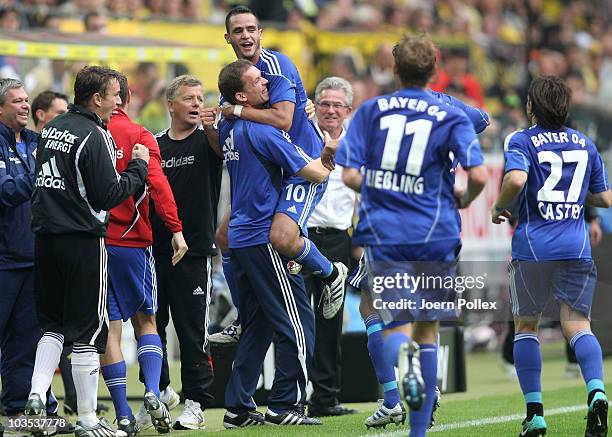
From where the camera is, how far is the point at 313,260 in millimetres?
8055

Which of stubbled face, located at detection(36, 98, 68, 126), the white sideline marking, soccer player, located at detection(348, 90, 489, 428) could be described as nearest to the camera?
soccer player, located at detection(348, 90, 489, 428)

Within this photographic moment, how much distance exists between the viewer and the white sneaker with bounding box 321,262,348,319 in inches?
328

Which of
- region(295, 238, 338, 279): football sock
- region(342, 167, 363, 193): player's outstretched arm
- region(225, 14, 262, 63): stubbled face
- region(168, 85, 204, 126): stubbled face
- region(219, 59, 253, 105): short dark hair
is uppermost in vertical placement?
region(225, 14, 262, 63): stubbled face

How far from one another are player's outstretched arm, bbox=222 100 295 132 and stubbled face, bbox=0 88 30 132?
133 centimetres

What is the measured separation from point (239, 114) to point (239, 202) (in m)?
0.58

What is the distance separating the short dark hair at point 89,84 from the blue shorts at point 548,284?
2.70 metres

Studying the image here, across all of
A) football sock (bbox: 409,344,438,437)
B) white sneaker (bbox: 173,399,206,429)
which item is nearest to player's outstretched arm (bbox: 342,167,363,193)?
football sock (bbox: 409,344,438,437)

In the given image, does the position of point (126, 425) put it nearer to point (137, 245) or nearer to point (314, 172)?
point (137, 245)

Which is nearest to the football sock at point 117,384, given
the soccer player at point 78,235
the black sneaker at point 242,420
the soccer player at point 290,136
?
the soccer player at point 78,235

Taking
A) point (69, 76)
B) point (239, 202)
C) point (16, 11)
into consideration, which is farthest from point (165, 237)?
point (16, 11)

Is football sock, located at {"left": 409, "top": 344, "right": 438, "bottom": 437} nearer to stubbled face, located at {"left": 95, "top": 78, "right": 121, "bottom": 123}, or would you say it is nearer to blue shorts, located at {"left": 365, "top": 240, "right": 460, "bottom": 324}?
blue shorts, located at {"left": 365, "top": 240, "right": 460, "bottom": 324}

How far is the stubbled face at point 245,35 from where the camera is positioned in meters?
8.16

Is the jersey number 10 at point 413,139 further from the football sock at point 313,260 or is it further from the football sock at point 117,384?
the football sock at point 117,384

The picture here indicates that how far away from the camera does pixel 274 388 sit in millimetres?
8086
